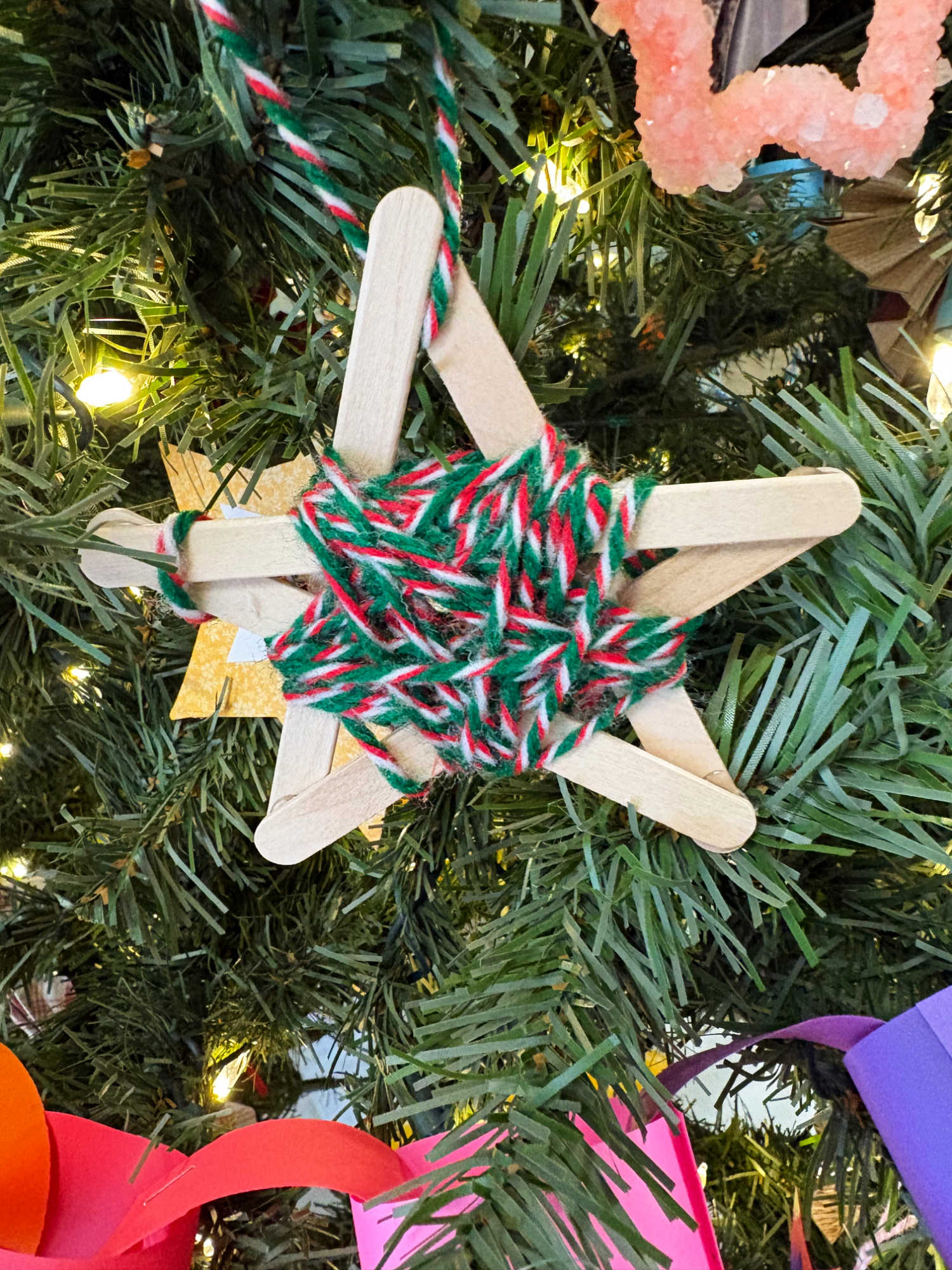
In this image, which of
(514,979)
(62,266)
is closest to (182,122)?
(62,266)

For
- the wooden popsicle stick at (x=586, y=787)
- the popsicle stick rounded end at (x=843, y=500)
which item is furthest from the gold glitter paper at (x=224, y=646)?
the popsicle stick rounded end at (x=843, y=500)

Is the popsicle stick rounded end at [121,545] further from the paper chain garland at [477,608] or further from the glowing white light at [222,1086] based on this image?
the glowing white light at [222,1086]

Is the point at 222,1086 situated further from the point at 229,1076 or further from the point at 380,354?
the point at 380,354

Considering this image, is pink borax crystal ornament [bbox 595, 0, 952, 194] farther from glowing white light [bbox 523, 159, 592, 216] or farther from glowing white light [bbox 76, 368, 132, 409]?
glowing white light [bbox 76, 368, 132, 409]

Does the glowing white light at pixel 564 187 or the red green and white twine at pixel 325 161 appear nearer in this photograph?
the red green and white twine at pixel 325 161

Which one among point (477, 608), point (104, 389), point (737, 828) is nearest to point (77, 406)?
point (104, 389)

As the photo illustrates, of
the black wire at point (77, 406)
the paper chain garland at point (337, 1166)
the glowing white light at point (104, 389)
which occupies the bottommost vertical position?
the paper chain garland at point (337, 1166)
